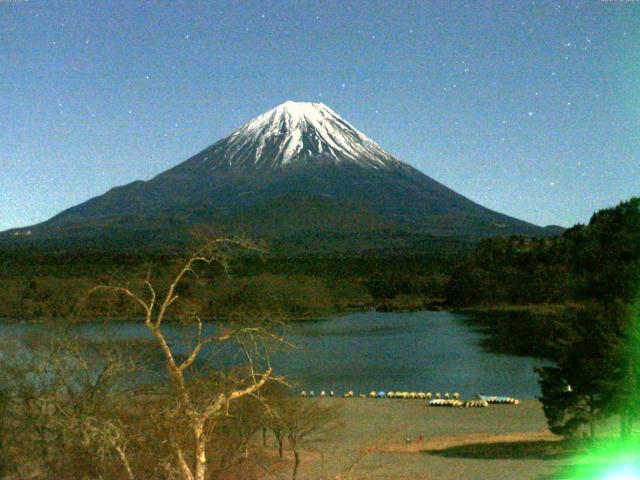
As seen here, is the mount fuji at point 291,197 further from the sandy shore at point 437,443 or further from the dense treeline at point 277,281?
the sandy shore at point 437,443

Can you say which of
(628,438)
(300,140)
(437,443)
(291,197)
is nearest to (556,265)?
(437,443)

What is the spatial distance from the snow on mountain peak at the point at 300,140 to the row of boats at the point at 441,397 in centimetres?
11789

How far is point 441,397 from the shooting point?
2878 cm

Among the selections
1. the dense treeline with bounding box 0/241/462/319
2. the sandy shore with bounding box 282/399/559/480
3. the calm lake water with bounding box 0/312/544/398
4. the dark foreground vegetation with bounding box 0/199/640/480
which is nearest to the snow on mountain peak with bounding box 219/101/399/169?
the dark foreground vegetation with bounding box 0/199/640/480

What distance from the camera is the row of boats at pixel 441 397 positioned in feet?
87.2

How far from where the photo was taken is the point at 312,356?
40.8 metres

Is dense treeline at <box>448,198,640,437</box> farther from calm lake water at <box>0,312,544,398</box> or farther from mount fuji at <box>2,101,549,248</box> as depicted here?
mount fuji at <box>2,101,549,248</box>

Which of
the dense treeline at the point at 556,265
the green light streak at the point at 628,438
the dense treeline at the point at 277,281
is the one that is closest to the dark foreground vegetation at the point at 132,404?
the green light streak at the point at 628,438

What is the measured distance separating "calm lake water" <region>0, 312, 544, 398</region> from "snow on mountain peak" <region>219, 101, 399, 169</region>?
301 feet

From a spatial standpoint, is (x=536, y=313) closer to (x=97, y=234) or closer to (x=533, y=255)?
(x=533, y=255)

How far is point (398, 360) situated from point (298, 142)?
113 m

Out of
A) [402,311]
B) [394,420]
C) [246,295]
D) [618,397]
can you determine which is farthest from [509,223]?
[618,397]

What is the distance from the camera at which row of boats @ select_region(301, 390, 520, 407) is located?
2659 cm

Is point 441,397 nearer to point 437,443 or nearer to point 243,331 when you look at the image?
point 437,443
